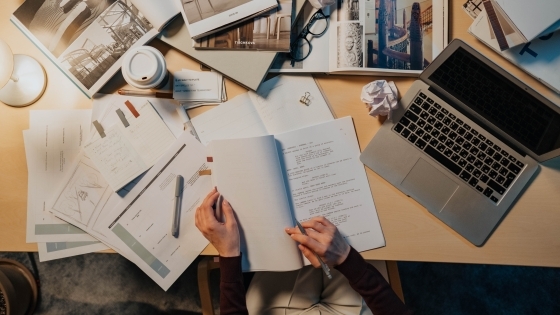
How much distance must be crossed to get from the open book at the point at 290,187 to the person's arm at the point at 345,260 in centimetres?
→ 2

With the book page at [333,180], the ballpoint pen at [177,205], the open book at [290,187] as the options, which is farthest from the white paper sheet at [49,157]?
the book page at [333,180]

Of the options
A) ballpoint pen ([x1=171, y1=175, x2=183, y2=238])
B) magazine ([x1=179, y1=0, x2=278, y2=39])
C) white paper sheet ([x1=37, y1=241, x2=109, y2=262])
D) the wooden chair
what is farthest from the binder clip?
white paper sheet ([x1=37, y1=241, x2=109, y2=262])

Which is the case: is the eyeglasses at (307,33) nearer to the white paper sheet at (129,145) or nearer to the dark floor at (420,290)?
the white paper sheet at (129,145)

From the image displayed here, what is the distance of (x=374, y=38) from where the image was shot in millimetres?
878

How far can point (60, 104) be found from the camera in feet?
2.91

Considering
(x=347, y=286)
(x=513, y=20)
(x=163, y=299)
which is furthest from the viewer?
(x=163, y=299)

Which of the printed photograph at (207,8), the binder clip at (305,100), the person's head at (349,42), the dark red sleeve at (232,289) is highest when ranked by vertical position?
the printed photograph at (207,8)

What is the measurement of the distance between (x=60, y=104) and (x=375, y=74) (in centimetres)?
73

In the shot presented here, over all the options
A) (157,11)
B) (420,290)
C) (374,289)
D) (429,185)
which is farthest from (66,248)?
(420,290)

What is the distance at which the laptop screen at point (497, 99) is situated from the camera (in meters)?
0.83

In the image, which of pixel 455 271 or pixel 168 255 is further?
pixel 455 271

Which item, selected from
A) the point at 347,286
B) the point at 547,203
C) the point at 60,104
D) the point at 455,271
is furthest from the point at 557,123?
the point at 60,104

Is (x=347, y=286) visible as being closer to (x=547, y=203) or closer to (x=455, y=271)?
(x=547, y=203)

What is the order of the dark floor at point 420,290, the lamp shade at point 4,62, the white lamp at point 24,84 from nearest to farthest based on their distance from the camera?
the lamp shade at point 4,62
the white lamp at point 24,84
the dark floor at point 420,290
